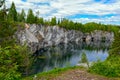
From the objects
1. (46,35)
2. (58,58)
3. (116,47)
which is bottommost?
(58,58)

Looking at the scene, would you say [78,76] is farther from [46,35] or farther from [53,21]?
[53,21]

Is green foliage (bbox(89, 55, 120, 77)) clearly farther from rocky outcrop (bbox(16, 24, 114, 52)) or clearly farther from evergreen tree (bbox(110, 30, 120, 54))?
rocky outcrop (bbox(16, 24, 114, 52))

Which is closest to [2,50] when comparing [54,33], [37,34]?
[37,34]

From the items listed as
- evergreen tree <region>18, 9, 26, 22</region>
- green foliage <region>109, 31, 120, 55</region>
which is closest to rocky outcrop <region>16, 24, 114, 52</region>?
evergreen tree <region>18, 9, 26, 22</region>

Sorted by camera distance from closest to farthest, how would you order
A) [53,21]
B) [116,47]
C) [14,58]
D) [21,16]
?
[14,58] < [116,47] < [21,16] < [53,21]

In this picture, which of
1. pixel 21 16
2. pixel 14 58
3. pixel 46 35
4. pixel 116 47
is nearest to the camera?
pixel 14 58

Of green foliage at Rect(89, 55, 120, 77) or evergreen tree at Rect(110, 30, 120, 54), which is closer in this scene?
green foliage at Rect(89, 55, 120, 77)

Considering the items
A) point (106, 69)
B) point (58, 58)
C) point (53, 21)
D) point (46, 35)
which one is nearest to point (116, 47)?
point (106, 69)

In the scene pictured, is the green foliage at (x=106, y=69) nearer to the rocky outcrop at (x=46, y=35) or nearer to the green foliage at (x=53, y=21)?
the rocky outcrop at (x=46, y=35)

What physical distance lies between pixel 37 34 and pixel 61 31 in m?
50.5

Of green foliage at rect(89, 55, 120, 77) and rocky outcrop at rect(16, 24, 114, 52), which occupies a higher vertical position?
green foliage at rect(89, 55, 120, 77)

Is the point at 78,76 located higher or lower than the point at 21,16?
lower

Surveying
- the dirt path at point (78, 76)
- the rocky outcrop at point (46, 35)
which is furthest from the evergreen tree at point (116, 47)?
the rocky outcrop at point (46, 35)

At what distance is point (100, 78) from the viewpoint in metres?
19.9
